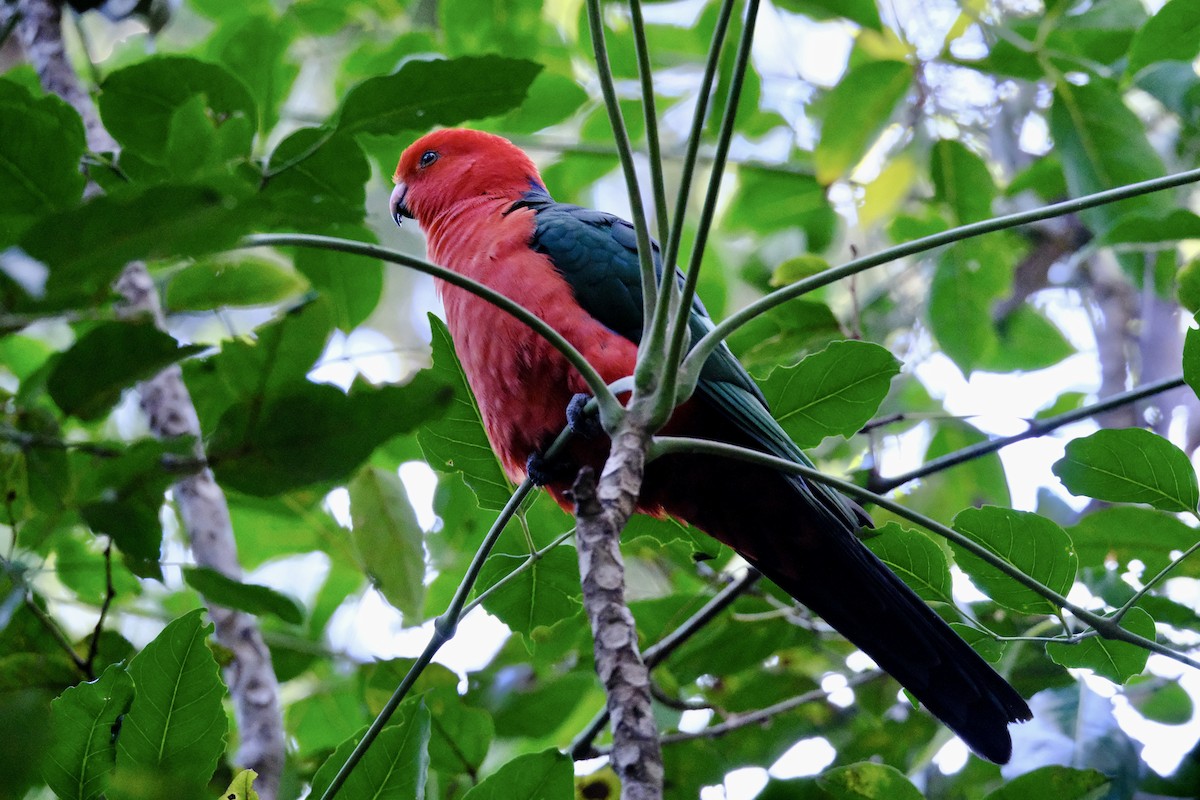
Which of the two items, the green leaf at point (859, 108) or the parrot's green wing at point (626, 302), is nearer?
the parrot's green wing at point (626, 302)

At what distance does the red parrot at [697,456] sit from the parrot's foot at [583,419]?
0.34 feet

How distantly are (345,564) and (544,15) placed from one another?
86.8 inches

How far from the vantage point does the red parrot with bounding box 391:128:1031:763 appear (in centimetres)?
228

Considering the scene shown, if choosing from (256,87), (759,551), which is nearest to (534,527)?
(759,551)

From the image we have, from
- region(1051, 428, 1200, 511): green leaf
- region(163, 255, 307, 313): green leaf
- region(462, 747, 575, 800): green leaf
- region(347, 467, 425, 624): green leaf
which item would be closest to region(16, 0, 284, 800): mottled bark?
region(163, 255, 307, 313): green leaf

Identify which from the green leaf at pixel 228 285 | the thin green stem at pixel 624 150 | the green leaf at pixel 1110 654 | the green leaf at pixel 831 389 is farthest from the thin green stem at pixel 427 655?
the green leaf at pixel 228 285

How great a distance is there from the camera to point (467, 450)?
2.18m

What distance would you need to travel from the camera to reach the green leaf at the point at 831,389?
2119 millimetres

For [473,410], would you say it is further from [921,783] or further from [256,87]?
[921,783]

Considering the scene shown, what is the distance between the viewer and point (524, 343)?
2.53 meters

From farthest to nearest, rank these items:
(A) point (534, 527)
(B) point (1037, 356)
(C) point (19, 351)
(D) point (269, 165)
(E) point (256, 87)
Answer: (B) point (1037, 356) → (C) point (19, 351) → (E) point (256, 87) → (A) point (534, 527) → (D) point (269, 165)

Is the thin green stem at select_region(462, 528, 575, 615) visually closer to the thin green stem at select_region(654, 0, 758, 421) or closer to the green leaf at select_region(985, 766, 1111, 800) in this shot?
the thin green stem at select_region(654, 0, 758, 421)

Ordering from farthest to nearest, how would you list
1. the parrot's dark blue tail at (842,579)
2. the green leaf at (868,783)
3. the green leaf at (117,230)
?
the parrot's dark blue tail at (842,579)
the green leaf at (868,783)
the green leaf at (117,230)

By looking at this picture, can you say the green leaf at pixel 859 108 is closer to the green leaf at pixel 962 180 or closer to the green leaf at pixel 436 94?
the green leaf at pixel 962 180
